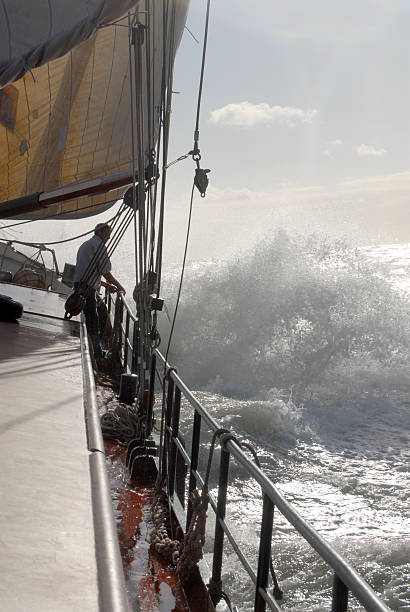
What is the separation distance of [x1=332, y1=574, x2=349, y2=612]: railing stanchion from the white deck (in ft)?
1.67

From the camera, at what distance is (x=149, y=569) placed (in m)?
2.50

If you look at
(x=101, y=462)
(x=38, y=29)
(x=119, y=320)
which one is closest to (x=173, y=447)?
(x=101, y=462)

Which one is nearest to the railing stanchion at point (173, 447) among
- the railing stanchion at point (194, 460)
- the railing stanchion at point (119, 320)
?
the railing stanchion at point (194, 460)

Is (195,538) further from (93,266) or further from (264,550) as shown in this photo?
(93,266)

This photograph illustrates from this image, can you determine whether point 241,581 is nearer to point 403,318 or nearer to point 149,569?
point 149,569

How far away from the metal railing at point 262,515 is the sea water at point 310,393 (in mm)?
1843

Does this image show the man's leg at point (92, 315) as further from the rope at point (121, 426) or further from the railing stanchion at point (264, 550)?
the railing stanchion at point (264, 550)

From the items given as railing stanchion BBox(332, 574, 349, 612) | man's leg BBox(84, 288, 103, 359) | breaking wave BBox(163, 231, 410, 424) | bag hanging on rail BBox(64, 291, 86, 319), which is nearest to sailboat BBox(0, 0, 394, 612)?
railing stanchion BBox(332, 574, 349, 612)

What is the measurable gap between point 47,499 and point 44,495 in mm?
23

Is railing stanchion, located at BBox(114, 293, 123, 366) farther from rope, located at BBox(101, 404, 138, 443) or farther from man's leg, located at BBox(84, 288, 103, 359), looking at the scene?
rope, located at BBox(101, 404, 138, 443)

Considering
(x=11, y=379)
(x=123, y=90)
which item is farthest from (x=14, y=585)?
(x=123, y=90)

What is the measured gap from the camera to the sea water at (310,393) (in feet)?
17.1

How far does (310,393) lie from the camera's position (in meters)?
13.3

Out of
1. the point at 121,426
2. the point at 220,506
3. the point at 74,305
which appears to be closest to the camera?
the point at 220,506
